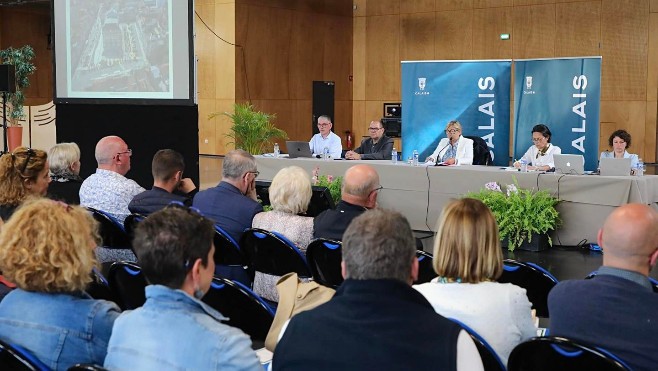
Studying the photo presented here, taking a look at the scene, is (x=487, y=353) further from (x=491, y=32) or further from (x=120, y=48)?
(x=491, y=32)

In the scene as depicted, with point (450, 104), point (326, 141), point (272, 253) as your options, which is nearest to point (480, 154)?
point (326, 141)

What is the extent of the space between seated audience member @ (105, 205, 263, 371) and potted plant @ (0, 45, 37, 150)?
14.9m

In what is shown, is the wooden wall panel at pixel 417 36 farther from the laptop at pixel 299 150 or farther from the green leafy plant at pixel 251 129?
the laptop at pixel 299 150

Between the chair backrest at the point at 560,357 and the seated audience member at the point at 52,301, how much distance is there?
3.64 ft

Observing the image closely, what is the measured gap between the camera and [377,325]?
1747mm

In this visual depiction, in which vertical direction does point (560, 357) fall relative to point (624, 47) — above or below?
below

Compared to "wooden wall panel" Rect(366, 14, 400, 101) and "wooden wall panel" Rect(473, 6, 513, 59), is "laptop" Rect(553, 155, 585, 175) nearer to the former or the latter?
"wooden wall panel" Rect(473, 6, 513, 59)

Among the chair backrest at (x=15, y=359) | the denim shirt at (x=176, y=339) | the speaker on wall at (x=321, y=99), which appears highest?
the speaker on wall at (x=321, y=99)

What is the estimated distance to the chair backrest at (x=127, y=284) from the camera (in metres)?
3.11

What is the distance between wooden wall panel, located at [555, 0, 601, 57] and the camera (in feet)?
50.5

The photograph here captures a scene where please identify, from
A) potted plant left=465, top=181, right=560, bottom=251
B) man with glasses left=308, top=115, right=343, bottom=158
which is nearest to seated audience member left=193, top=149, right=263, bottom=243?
potted plant left=465, top=181, right=560, bottom=251

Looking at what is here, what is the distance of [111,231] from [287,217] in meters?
1.13

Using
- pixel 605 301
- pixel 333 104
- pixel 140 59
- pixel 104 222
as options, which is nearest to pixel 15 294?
pixel 605 301

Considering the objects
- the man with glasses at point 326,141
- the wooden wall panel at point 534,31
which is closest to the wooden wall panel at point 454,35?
the wooden wall panel at point 534,31
